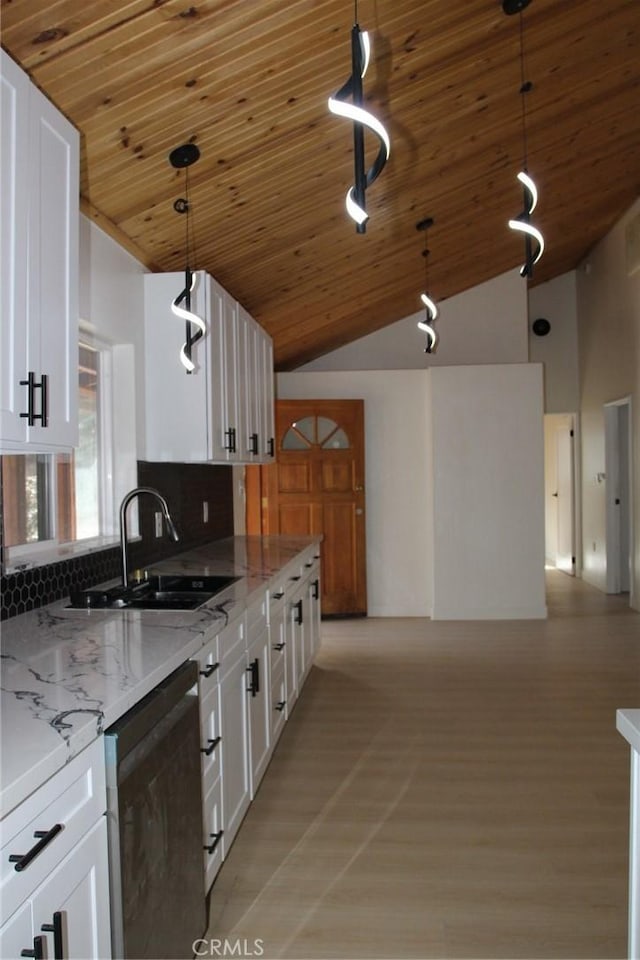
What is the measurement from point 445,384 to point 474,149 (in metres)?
2.47

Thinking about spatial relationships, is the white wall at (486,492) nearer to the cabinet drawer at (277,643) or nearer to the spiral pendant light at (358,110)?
the cabinet drawer at (277,643)

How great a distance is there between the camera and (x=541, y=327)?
29.9ft

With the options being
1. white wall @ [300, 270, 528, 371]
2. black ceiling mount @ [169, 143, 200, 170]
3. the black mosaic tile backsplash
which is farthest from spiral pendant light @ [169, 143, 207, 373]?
white wall @ [300, 270, 528, 371]

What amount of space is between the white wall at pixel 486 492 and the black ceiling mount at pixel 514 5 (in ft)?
11.9

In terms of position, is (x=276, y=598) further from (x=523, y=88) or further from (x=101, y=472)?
(x=523, y=88)

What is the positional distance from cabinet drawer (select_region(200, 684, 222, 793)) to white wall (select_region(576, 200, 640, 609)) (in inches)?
221

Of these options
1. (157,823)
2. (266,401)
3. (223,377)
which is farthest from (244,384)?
(157,823)

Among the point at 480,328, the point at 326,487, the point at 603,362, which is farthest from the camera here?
the point at 603,362

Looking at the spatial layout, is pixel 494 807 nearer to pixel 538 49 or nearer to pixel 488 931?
pixel 488 931

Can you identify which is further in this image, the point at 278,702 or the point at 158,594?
the point at 278,702

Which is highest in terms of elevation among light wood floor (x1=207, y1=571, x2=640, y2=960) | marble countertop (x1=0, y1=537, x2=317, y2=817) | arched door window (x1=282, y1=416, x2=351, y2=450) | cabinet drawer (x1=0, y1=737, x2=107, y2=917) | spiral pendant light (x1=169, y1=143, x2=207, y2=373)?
spiral pendant light (x1=169, y1=143, x2=207, y2=373)

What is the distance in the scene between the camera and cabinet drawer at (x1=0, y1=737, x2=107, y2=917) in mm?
1141

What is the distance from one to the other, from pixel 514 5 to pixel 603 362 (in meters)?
5.37

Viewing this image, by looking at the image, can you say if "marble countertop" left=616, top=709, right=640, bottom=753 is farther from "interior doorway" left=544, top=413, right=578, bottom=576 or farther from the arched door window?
"interior doorway" left=544, top=413, right=578, bottom=576
